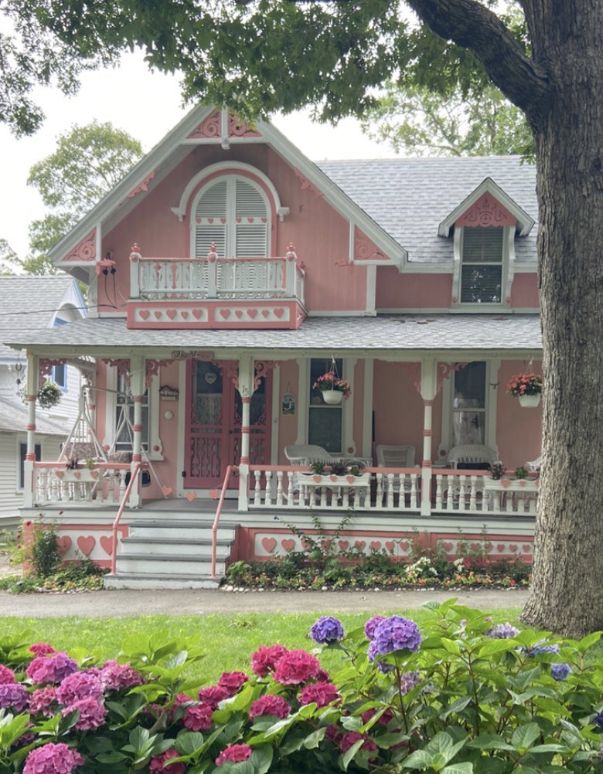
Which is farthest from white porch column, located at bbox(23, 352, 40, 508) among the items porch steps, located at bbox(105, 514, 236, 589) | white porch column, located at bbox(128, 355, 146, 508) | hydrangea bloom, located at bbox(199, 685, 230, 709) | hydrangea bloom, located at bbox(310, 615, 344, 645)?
hydrangea bloom, located at bbox(310, 615, 344, 645)

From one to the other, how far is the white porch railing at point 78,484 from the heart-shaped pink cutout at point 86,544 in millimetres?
594

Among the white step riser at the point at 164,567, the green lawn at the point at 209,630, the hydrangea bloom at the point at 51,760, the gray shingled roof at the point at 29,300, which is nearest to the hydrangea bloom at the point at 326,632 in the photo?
the hydrangea bloom at the point at 51,760

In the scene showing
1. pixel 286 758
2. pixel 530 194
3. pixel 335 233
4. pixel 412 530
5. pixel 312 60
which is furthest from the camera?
pixel 530 194

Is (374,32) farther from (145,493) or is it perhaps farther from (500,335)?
(145,493)

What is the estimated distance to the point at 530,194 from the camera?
15648mm

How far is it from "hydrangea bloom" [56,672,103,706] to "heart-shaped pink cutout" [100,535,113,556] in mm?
9689

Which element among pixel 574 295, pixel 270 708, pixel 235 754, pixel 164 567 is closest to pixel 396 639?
pixel 270 708

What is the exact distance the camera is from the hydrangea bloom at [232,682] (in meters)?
3.03

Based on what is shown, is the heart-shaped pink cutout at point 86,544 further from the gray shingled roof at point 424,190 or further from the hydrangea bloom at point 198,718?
the hydrangea bloom at point 198,718

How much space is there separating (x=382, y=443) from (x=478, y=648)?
11.2m

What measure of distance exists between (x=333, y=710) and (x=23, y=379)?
73.7ft

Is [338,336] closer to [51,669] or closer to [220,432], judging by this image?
[220,432]

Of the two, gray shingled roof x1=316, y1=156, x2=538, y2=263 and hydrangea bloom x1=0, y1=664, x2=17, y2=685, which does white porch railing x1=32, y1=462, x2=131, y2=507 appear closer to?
gray shingled roof x1=316, y1=156, x2=538, y2=263

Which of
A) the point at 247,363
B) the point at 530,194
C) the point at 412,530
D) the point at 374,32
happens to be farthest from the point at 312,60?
the point at 530,194
